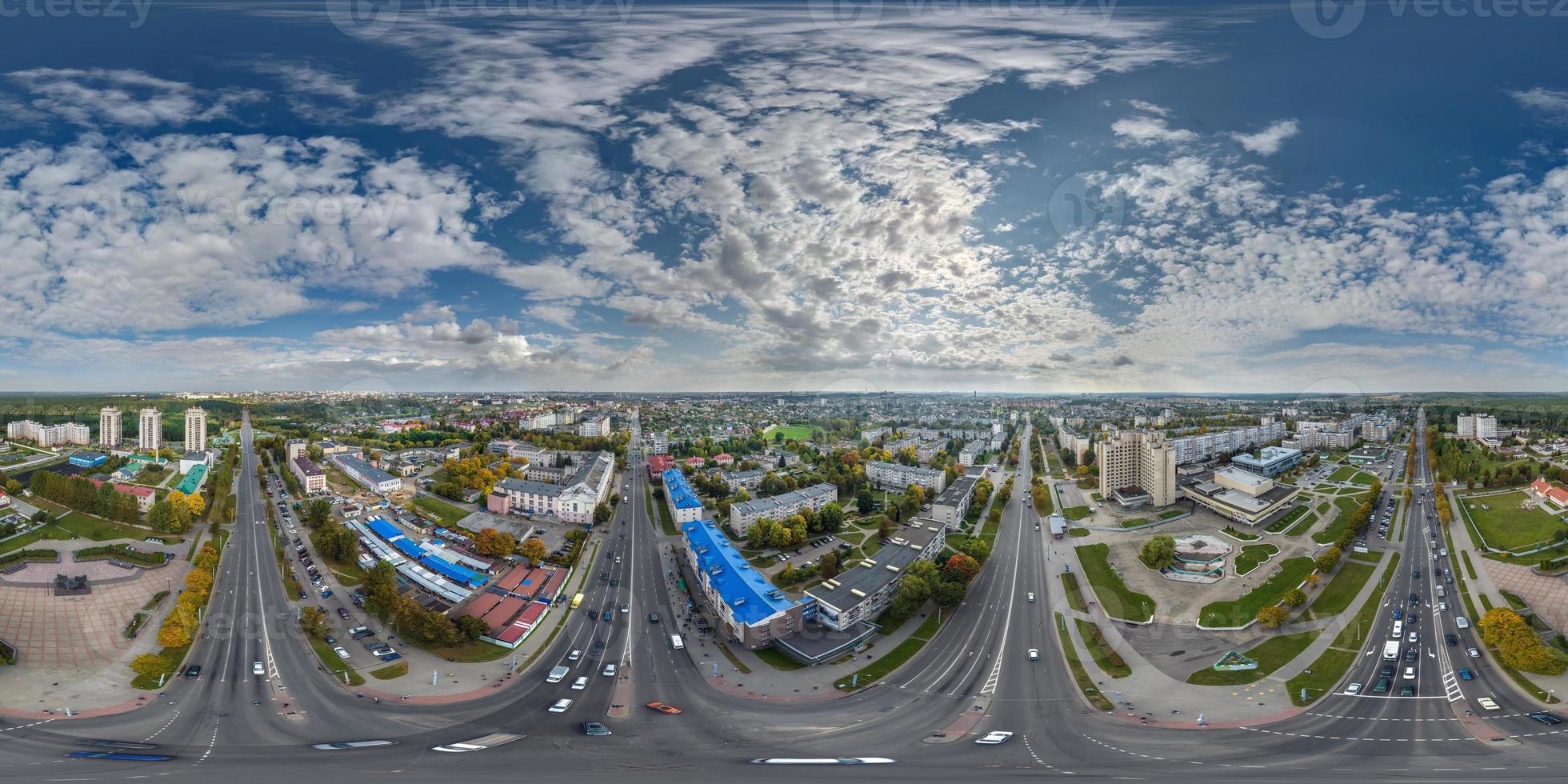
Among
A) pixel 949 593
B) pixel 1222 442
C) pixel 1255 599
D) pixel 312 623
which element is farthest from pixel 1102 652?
pixel 1222 442

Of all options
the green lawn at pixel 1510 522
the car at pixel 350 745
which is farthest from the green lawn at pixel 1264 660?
the car at pixel 350 745

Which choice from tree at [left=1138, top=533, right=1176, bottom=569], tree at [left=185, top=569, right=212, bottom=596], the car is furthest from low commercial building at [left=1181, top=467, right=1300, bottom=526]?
tree at [left=185, top=569, right=212, bottom=596]

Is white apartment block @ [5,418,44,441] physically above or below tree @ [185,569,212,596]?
above

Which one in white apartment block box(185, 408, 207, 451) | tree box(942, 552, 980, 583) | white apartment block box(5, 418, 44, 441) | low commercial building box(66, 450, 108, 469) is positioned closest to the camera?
tree box(942, 552, 980, 583)

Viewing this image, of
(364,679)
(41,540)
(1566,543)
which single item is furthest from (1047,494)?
(41,540)

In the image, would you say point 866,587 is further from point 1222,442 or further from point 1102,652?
point 1222,442

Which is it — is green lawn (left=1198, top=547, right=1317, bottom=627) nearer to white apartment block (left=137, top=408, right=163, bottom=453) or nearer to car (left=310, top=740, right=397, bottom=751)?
car (left=310, top=740, right=397, bottom=751)

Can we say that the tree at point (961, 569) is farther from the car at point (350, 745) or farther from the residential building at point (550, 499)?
the residential building at point (550, 499)
